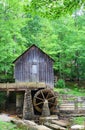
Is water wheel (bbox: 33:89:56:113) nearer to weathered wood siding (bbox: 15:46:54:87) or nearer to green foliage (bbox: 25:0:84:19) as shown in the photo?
weathered wood siding (bbox: 15:46:54:87)

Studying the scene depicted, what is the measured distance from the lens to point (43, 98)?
24031 millimetres

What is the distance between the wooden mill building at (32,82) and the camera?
23.2 meters

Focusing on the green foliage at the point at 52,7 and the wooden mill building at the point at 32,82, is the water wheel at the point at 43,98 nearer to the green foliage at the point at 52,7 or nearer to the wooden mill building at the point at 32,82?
the wooden mill building at the point at 32,82

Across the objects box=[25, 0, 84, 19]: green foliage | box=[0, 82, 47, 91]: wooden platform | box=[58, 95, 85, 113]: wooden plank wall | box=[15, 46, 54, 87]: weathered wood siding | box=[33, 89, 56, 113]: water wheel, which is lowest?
box=[58, 95, 85, 113]: wooden plank wall

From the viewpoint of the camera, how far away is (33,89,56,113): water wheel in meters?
23.3

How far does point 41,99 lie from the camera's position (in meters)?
23.9

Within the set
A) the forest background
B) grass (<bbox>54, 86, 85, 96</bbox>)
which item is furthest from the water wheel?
grass (<bbox>54, 86, 85, 96</bbox>)

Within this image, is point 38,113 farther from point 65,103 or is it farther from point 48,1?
point 48,1

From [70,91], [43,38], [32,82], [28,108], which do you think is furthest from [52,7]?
[43,38]

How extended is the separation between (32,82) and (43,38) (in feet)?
44.1

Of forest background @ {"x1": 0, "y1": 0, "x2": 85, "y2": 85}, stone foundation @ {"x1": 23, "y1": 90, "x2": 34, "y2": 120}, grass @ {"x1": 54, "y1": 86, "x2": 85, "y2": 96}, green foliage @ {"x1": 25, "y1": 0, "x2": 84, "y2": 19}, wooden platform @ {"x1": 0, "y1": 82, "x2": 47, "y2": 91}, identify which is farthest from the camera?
grass @ {"x1": 54, "y1": 86, "x2": 85, "y2": 96}

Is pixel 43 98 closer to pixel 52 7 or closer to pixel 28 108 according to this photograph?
pixel 28 108

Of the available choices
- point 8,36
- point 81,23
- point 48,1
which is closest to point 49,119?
point 8,36

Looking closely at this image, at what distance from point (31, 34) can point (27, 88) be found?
16.8 m
